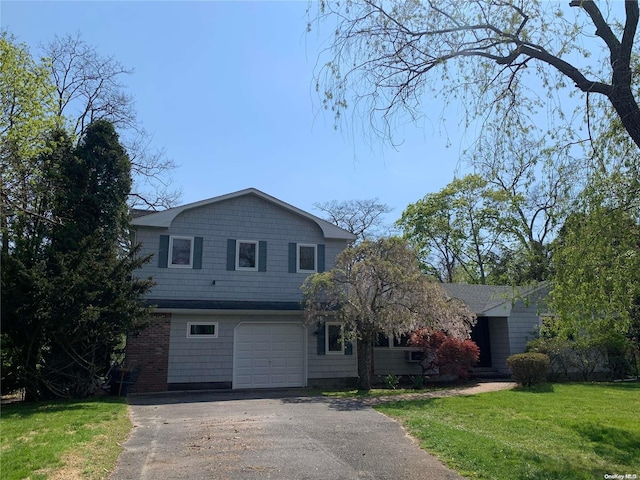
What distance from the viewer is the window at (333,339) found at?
58.7ft

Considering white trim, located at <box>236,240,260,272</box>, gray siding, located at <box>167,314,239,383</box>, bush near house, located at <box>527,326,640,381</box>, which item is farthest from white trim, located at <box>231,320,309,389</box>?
bush near house, located at <box>527,326,640,381</box>

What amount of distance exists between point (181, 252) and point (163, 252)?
0.60 m

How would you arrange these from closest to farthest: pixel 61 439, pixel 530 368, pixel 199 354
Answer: pixel 61 439 → pixel 530 368 → pixel 199 354

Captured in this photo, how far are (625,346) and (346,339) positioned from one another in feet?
36.2

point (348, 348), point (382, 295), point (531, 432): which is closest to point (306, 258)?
point (348, 348)

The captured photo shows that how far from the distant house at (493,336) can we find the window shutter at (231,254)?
21.0 ft

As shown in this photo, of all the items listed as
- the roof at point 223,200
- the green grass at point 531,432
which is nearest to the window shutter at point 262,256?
the roof at point 223,200

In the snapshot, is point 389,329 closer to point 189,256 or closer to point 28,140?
point 189,256

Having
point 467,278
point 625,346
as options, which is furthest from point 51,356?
point 467,278

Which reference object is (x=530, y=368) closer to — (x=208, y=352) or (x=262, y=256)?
(x=262, y=256)

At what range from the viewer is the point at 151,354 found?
1595cm

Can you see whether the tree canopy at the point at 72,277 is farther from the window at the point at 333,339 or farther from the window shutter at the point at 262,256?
the window at the point at 333,339

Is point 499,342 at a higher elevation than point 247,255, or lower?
lower

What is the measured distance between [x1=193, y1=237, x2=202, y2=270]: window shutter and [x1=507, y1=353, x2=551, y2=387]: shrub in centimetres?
1106
